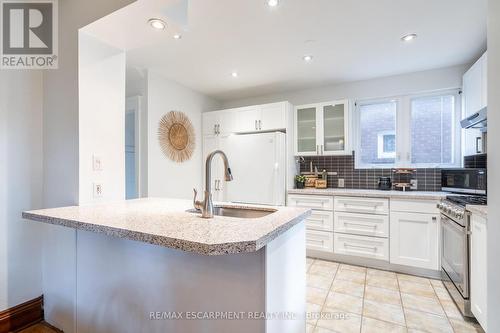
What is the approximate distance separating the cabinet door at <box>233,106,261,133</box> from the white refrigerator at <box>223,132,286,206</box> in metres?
0.15

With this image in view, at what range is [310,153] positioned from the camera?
138 inches

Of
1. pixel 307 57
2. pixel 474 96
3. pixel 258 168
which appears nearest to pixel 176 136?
pixel 258 168

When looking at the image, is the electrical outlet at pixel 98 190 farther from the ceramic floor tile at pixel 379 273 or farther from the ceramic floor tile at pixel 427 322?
the ceramic floor tile at pixel 379 273

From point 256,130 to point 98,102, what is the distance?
219cm

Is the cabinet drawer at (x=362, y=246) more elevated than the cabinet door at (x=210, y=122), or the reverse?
the cabinet door at (x=210, y=122)

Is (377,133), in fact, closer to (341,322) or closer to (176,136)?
(341,322)

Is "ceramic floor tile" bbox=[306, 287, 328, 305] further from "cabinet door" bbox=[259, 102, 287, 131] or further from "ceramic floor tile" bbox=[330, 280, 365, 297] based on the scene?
"cabinet door" bbox=[259, 102, 287, 131]

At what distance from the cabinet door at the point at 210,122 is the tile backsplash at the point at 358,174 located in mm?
1515

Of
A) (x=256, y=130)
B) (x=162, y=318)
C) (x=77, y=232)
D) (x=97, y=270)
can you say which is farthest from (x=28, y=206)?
(x=256, y=130)

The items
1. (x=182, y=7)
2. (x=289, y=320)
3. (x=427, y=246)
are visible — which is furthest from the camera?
(x=427, y=246)

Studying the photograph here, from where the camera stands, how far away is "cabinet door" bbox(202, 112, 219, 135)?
386 cm

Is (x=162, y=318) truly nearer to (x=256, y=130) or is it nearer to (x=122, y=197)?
(x=122, y=197)

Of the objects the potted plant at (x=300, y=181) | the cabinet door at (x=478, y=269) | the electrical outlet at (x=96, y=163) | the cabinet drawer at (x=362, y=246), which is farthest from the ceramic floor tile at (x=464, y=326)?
the electrical outlet at (x=96, y=163)

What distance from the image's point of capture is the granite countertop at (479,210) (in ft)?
5.45
